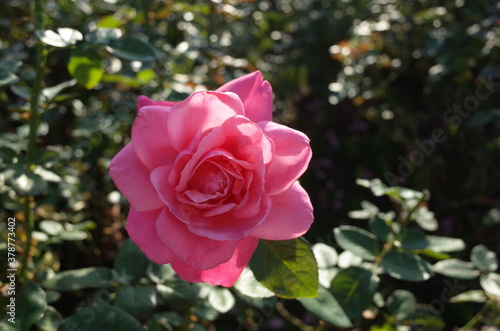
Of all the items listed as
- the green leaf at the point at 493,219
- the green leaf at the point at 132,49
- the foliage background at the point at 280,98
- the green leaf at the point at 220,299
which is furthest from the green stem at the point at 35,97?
the green leaf at the point at 493,219

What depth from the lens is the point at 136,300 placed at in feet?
2.52

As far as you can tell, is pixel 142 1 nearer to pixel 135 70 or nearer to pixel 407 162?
pixel 135 70

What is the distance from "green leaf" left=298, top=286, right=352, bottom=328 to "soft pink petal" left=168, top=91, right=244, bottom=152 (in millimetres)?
336

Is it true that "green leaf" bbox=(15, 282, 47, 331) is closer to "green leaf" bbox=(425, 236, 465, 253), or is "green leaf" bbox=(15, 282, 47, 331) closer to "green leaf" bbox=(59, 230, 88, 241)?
"green leaf" bbox=(59, 230, 88, 241)

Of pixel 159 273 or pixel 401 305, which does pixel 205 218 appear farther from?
pixel 401 305

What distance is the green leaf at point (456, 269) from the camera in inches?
39.0

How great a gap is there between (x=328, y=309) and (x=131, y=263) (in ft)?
1.15

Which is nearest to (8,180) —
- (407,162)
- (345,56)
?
(345,56)

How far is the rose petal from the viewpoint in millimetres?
558

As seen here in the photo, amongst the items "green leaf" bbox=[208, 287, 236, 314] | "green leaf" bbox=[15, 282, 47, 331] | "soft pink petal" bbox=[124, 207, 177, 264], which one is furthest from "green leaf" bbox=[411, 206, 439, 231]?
"green leaf" bbox=[15, 282, 47, 331]

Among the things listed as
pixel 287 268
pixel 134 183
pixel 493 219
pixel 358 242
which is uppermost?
pixel 134 183

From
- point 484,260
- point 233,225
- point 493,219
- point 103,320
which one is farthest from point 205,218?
point 493,219

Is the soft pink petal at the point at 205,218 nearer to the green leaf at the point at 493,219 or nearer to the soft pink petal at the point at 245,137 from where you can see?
the soft pink petal at the point at 245,137

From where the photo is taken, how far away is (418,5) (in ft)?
7.81
